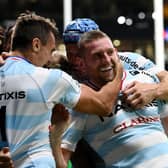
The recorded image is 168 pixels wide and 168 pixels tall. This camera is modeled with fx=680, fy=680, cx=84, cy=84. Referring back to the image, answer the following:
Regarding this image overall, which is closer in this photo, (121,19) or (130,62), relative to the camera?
(130,62)

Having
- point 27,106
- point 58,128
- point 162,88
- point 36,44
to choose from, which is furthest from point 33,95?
point 162,88

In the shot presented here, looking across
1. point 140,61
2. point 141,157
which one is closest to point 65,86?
point 141,157

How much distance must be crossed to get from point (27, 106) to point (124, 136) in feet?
1.64

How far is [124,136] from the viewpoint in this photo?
8.96 ft

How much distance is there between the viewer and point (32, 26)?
256cm

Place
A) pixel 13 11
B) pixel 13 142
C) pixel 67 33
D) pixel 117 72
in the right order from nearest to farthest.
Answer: pixel 13 142 → pixel 117 72 → pixel 67 33 → pixel 13 11

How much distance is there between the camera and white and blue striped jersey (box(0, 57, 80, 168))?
7.92 ft

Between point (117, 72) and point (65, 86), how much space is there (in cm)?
29

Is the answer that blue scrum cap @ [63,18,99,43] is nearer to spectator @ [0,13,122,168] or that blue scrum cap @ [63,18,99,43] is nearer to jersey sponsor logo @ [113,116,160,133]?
spectator @ [0,13,122,168]

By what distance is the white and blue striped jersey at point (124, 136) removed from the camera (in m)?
2.72

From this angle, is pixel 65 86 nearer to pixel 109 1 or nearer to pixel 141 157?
pixel 141 157

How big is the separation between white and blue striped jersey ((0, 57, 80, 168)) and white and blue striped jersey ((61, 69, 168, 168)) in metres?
0.30

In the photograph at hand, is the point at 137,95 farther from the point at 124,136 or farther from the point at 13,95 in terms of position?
the point at 13,95

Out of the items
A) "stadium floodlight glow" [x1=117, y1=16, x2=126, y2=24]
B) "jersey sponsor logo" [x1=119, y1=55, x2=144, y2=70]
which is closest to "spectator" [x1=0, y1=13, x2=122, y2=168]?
"jersey sponsor logo" [x1=119, y1=55, x2=144, y2=70]
